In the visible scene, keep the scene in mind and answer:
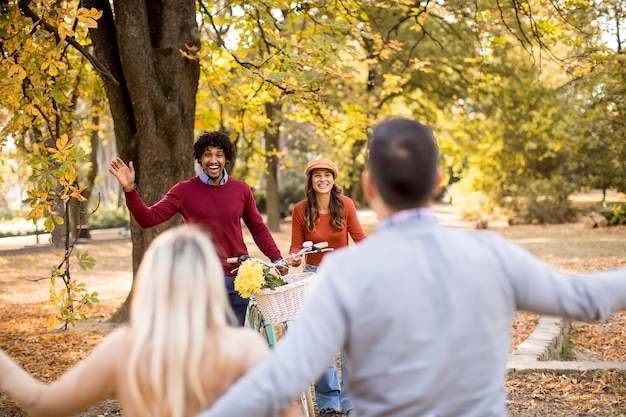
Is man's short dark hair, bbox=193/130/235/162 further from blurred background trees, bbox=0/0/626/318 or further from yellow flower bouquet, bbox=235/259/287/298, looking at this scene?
yellow flower bouquet, bbox=235/259/287/298

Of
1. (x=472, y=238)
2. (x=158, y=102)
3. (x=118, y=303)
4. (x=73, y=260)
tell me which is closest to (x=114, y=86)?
(x=158, y=102)

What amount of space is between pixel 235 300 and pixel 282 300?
2.54 feet

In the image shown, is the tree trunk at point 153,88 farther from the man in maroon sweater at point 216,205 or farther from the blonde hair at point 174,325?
the blonde hair at point 174,325

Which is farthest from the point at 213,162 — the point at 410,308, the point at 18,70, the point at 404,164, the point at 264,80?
the point at 410,308

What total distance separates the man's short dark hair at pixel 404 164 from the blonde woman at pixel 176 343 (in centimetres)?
55

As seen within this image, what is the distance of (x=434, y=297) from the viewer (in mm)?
1886

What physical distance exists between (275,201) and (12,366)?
75.2 feet

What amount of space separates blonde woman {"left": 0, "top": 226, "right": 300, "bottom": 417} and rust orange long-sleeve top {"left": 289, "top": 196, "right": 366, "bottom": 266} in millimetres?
3556

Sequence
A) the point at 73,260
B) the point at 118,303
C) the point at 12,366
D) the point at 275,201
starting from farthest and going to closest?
the point at 275,201
the point at 73,260
the point at 118,303
the point at 12,366

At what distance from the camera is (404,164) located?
6.39 ft

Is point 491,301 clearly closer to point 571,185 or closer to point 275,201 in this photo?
point 275,201

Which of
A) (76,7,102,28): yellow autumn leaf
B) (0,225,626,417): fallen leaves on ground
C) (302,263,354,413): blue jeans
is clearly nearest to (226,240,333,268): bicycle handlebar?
(302,263,354,413): blue jeans

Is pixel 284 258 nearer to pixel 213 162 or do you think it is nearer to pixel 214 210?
pixel 214 210

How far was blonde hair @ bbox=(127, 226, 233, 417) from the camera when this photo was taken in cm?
198
